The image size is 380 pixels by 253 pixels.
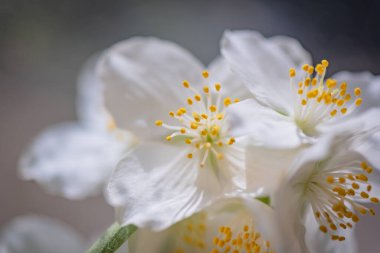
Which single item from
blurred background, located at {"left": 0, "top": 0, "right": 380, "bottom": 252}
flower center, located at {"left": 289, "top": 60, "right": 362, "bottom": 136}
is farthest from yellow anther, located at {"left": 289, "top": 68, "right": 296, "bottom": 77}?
blurred background, located at {"left": 0, "top": 0, "right": 380, "bottom": 252}

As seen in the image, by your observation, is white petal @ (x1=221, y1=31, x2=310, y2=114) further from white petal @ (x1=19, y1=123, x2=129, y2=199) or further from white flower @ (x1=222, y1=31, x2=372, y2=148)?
white petal @ (x1=19, y1=123, x2=129, y2=199)

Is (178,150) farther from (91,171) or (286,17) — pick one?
(286,17)

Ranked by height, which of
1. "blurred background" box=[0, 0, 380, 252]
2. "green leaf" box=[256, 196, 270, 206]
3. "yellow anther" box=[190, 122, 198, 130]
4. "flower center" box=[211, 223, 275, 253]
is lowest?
"flower center" box=[211, 223, 275, 253]

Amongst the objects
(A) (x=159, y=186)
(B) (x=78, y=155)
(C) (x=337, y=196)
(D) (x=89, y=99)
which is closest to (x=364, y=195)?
(C) (x=337, y=196)

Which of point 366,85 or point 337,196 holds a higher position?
point 366,85

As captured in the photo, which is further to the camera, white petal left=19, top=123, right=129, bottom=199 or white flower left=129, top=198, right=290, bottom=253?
white petal left=19, top=123, right=129, bottom=199

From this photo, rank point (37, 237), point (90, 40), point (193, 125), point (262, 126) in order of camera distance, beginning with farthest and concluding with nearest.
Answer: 1. point (90, 40)
2. point (37, 237)
3. point (193, 125)
4. point (262, 126)

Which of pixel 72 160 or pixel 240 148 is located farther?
pixel 72 160

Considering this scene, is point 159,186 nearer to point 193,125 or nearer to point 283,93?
point 193,125
